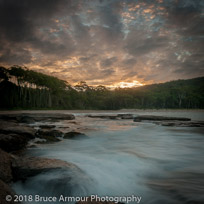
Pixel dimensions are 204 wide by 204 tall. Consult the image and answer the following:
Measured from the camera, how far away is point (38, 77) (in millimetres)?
50156

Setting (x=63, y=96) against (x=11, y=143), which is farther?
(x=63, y=96)

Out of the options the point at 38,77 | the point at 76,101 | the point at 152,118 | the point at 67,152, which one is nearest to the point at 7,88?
the point at 38,77

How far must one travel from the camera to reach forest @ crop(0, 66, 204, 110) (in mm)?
45531

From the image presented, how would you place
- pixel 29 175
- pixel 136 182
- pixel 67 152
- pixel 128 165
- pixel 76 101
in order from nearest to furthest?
1. pixel 29 175
2. pixel 136 182
3. pixel 128 165
4. pixel 67 152
5. pixel 76 101

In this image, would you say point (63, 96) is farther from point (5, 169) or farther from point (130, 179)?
point (130, 179)

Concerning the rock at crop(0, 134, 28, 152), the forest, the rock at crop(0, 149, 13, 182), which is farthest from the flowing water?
the forest

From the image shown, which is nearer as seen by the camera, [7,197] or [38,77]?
[7,197]

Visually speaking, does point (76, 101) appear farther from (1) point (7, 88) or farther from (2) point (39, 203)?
(2) point (39, 203)

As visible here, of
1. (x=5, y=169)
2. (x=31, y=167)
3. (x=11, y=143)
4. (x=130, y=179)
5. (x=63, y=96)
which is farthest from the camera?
(x=63, y=96)

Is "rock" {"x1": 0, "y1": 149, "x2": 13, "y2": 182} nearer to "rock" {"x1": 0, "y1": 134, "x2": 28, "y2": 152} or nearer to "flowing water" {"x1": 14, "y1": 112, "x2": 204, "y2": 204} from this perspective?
"flowing water" {"x1": 14, "y1": 112, "x2": 204, "y2": 204}

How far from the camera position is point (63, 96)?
210ft

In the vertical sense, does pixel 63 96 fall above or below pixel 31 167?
above

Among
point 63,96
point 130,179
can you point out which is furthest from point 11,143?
point 63,96

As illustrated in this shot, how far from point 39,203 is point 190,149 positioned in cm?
533
